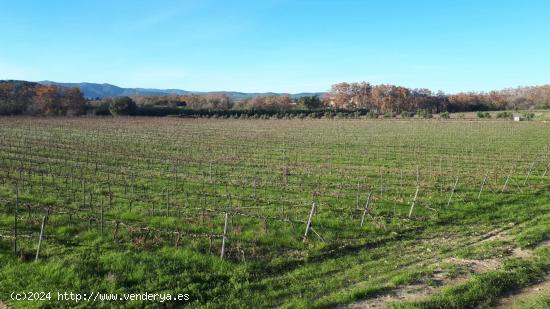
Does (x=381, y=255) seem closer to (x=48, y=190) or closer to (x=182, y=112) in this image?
(x=48, y=190)

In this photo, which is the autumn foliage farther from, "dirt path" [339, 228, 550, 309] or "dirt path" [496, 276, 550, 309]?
"dirt path" [496, 276, 550, 309]

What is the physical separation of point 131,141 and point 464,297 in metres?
34.7

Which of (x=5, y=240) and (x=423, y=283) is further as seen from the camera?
(x=5, y=240)

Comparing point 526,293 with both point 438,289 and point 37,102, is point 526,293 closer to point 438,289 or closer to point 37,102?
point 438,289

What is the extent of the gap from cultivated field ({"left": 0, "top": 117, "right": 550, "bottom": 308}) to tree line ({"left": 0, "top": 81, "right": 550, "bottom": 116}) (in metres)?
74.5

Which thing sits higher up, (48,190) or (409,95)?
(409,95)

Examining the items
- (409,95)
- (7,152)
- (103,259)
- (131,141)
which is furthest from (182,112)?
(103,259)

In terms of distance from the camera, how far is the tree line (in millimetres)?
93812

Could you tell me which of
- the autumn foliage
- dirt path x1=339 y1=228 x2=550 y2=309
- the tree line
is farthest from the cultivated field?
the tree line

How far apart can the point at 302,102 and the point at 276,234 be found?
13148 centimetres

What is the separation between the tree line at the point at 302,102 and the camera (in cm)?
9381

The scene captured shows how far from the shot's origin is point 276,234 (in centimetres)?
1295

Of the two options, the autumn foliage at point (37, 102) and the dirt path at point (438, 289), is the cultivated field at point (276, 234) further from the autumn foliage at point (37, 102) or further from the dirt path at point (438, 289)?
the autumn foliage at point (37, 102)

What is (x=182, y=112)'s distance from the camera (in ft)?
350
